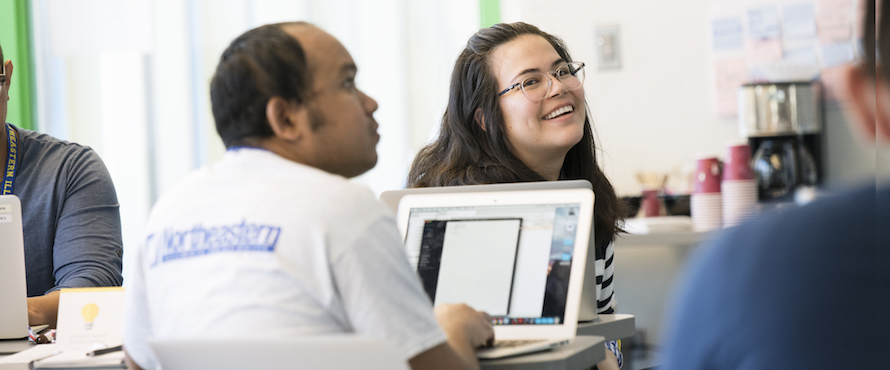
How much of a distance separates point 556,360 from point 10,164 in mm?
1347

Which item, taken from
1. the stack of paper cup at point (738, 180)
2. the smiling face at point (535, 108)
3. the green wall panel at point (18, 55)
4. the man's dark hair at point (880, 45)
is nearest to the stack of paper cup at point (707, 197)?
the stack of paper cup at point (738, 180)

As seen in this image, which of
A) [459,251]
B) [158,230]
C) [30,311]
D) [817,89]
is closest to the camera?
[817,89]

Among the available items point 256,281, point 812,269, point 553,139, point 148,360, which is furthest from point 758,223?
point 553,139

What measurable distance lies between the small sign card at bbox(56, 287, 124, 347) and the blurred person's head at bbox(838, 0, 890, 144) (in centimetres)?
116

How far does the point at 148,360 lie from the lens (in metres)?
0.98

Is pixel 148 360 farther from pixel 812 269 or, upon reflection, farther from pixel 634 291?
pixel 634 291

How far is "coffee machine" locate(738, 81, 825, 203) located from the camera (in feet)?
8.94

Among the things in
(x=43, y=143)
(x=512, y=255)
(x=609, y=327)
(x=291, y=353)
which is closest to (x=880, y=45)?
(x=291, y=353)

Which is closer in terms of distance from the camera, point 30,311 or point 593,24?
point 30,311

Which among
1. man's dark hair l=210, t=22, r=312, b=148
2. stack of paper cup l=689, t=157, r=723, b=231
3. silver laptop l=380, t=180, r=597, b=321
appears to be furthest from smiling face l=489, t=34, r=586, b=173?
stack of paper cup l=689, t=157, r=723, b=231

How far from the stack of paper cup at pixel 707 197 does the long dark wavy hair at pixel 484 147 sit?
1.09 meters

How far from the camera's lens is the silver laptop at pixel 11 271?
132 cm

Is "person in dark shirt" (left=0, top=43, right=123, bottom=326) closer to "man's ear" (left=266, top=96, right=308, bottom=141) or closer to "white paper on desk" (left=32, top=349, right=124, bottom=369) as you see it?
"white paper on desk" (left=32, top=349, right=124, bottom=369)

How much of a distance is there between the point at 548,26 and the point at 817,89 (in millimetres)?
3023
